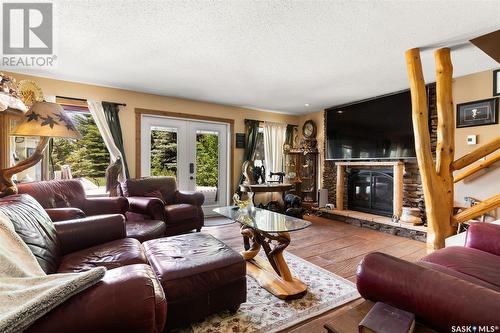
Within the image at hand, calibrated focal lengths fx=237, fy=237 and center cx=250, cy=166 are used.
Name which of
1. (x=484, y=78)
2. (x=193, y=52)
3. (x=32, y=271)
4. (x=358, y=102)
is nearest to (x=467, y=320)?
(x=32, y=271)

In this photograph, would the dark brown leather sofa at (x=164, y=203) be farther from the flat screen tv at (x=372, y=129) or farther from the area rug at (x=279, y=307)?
the flat screen tv at (x=372, y=129)

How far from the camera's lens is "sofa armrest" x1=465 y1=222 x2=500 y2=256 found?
1.77 m

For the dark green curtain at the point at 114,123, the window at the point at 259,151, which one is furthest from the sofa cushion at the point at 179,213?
the window at the point at 259,151

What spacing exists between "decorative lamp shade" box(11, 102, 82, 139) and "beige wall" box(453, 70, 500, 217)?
481 cm

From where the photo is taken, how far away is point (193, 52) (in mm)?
2688

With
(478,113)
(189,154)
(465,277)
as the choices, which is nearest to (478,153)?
(478,113)

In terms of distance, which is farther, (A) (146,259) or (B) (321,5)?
(B) (321,5)

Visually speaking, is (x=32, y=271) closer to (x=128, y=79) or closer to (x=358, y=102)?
(x=128, y=79)

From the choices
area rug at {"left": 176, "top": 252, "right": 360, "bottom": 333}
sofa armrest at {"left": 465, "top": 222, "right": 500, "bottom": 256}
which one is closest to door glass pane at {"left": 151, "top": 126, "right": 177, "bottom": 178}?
area rug at {"left": 176, "top": 252, "right": 360, "bottom": 333}

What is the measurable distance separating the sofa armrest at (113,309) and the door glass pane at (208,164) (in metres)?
3.95

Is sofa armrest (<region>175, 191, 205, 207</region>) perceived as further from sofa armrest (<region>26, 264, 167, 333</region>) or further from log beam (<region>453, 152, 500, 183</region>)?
log beam (<region>453, 152, 500, 183</region>)

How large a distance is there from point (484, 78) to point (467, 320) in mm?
3939
